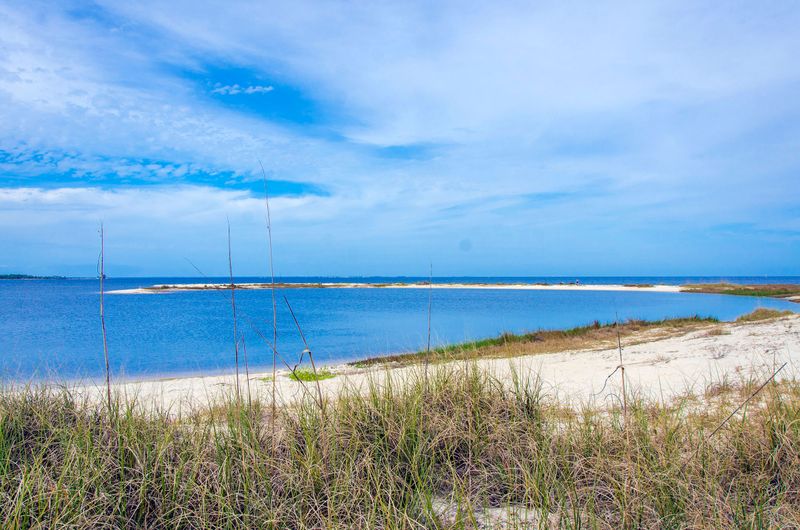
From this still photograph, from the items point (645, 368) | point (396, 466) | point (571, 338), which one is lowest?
point (571, 338)

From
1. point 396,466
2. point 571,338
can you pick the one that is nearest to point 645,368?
point 396,466

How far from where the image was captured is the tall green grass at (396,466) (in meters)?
2.82

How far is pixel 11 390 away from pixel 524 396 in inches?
186

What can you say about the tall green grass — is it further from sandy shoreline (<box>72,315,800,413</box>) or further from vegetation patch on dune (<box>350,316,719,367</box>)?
vegetation patch on dune (<box>350,316,719,367</box>)

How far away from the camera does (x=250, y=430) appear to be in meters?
3.66

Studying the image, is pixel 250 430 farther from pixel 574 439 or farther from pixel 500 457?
pixel 574 439

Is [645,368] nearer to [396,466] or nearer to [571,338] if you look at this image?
[396,466]

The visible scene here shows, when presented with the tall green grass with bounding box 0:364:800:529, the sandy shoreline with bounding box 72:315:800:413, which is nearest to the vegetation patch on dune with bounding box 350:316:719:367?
the sandy shoreline with bounding box 72:315:800:413

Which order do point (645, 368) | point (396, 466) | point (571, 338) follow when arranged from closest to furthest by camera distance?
1. point (396, 466)
2. point (645, 368)
3. point (571, 338)

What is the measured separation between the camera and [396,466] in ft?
11.0

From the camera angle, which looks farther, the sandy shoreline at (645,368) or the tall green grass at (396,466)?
the sandy shoreline at (645,368)

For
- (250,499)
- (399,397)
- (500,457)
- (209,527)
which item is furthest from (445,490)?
(209,527)

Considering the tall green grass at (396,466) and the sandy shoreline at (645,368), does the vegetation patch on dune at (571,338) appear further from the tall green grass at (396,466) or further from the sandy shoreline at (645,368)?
the tall green grass at (396,466)

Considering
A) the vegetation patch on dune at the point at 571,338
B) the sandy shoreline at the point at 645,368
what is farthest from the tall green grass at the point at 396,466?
the vegetation patch on dune at the point at 571,338
